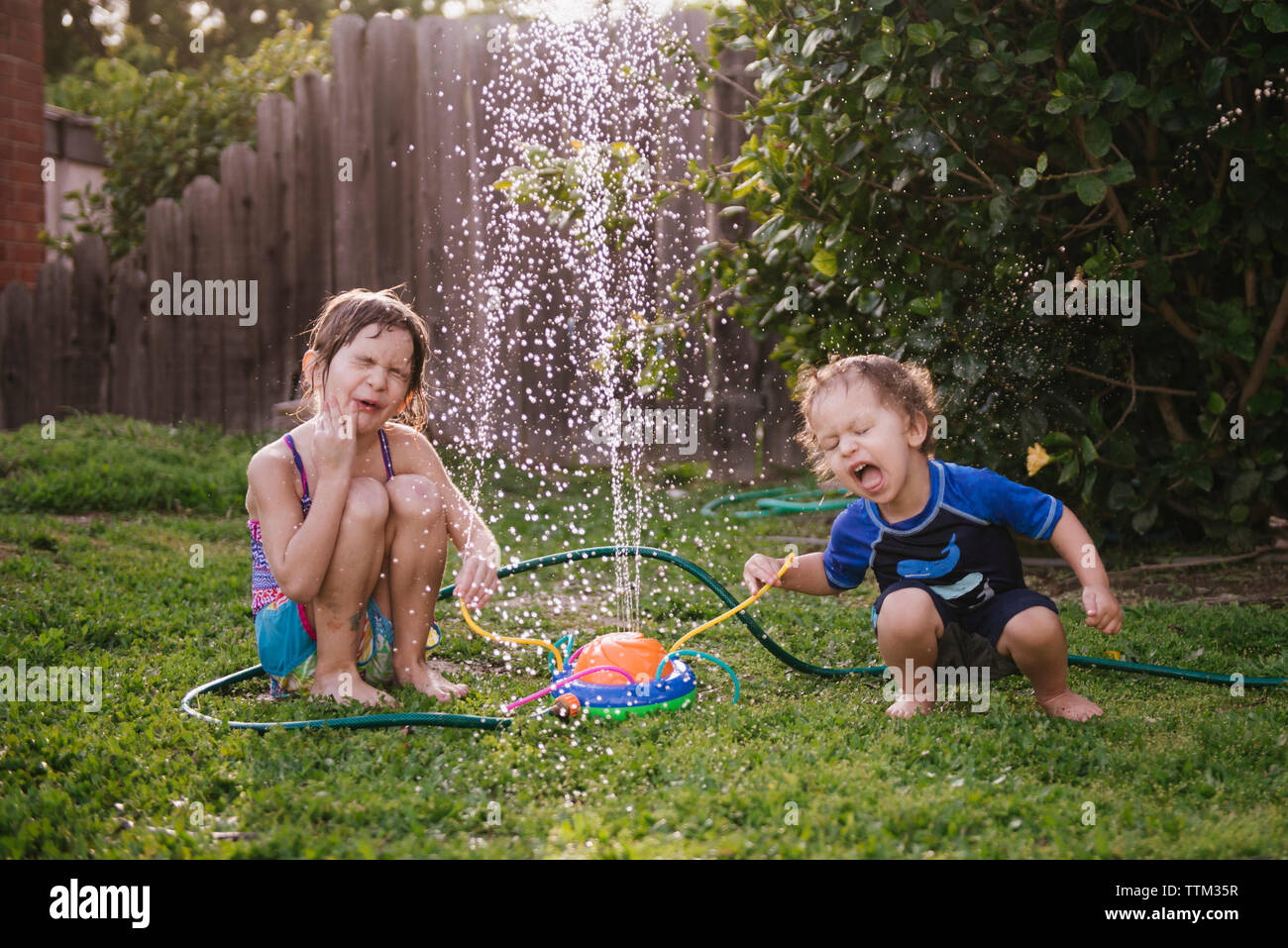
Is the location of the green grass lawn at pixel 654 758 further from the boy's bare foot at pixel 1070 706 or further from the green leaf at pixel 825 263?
the green leaf at pixel 825 263

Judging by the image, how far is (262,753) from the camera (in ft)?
8.08

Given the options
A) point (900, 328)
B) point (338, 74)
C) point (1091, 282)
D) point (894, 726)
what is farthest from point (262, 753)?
point (338, 74)

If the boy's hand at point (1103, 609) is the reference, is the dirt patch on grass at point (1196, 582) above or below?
below

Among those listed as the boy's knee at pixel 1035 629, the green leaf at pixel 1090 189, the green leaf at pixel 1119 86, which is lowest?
the boy's knee at pixel 1035 629

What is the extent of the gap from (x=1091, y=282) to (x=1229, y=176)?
600mm

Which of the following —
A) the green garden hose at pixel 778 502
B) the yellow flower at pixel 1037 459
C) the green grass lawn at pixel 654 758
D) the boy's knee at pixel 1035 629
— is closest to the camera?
the green grass lawn at pixel 654 758

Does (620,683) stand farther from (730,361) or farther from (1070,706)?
(730,361)

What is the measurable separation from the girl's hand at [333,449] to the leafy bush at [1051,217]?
1982mm

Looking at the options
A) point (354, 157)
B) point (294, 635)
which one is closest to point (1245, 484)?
point (294, 635)

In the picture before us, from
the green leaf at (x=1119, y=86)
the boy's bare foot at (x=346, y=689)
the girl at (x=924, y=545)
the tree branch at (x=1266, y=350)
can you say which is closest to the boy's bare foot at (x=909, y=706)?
the girl at (x=924, y=545)

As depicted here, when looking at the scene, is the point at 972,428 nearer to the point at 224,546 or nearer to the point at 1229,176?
the point at 1229,176

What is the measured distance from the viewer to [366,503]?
2.78 meters

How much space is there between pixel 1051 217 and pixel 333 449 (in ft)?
9.33

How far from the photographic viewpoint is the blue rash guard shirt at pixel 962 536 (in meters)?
2.89
